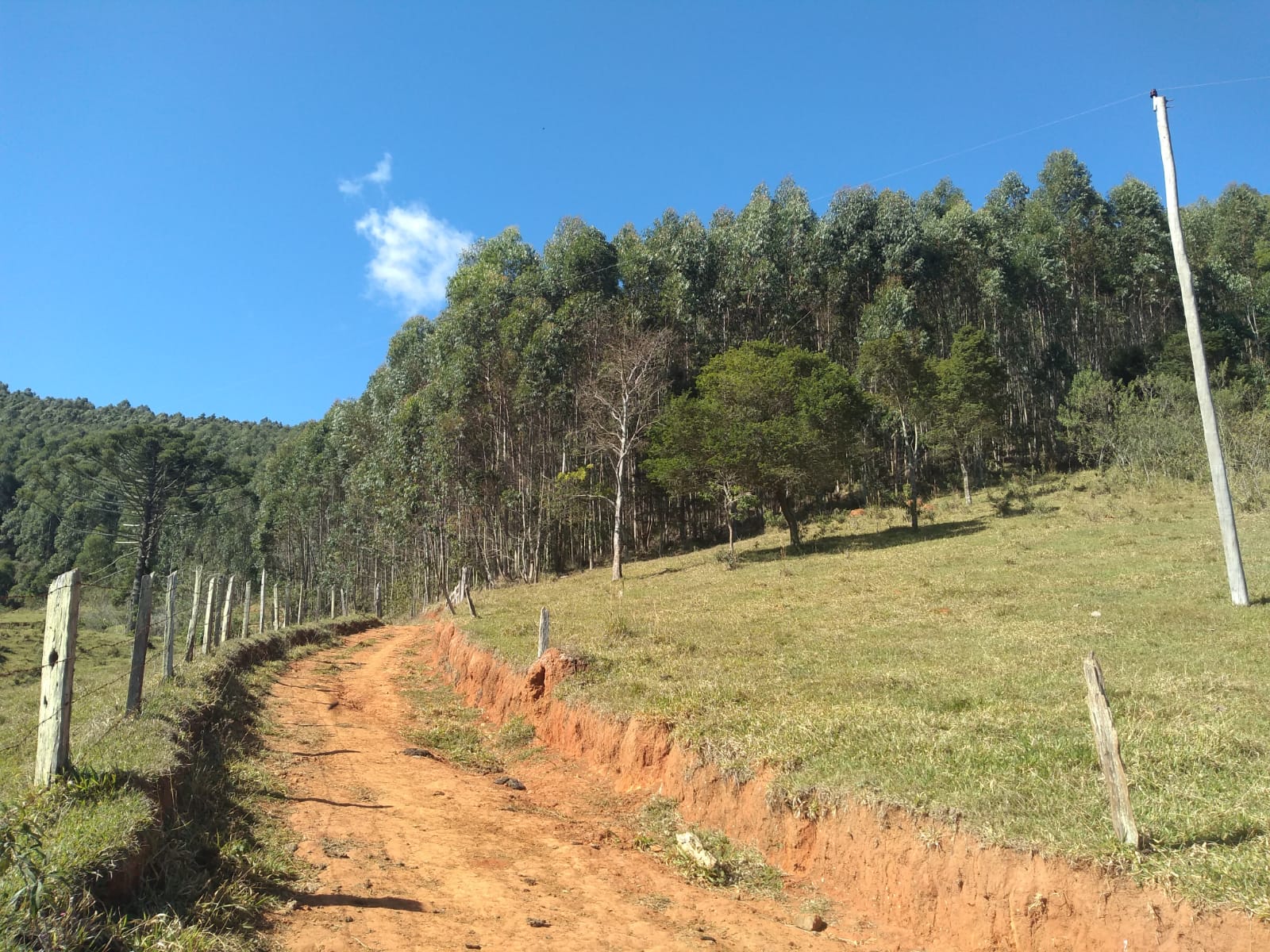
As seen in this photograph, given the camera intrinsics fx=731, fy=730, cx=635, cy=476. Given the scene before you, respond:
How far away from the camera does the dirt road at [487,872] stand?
5609mm

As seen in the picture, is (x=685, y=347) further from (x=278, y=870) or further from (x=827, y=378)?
(x=278, y=870)

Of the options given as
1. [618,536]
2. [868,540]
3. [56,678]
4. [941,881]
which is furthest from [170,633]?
[868,540]

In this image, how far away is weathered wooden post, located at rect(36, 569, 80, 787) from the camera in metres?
5.36

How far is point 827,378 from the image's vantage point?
1442 inches

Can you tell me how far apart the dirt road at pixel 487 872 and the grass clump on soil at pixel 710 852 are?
147 mm

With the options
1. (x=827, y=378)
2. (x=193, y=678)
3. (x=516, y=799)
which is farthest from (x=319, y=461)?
(x=516, y=799)

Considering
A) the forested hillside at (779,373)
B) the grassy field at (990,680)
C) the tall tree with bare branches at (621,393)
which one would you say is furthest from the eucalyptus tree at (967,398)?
the tall tree with bare branches at (621,393)

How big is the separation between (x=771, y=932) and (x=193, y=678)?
10.8 m

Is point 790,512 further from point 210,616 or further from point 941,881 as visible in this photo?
point 941,881

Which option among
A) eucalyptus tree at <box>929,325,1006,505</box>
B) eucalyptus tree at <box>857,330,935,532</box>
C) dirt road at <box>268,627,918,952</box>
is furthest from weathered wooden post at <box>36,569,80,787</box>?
eucalyptus tree at <box>929,325,1006,505</box>

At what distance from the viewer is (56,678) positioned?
5367 mm

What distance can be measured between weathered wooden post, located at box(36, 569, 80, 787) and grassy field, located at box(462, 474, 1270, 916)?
6.03 m

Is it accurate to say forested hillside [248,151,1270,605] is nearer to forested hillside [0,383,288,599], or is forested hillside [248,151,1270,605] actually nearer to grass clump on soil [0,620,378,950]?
forested hillside [0,383,288,599]

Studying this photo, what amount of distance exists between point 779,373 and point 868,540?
28.5 feet
